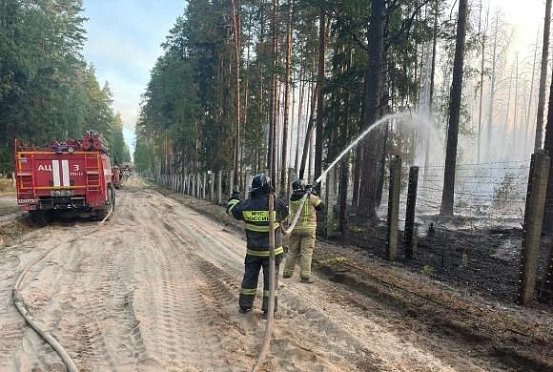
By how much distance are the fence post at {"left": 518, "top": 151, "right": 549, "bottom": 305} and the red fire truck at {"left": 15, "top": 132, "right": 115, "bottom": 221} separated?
41.2 ft

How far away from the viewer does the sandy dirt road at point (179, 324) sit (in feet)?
13.7

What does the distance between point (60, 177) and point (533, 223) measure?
1312cm

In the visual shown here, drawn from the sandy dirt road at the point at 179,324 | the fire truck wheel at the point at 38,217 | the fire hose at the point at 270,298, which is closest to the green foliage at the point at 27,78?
the fire truck wheel at the point at 38,217

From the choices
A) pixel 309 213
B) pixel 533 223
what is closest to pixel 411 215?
pixel 309 213

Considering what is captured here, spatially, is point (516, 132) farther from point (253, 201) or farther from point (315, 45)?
point (253, 201)

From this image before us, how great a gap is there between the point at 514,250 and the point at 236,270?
6285 mm

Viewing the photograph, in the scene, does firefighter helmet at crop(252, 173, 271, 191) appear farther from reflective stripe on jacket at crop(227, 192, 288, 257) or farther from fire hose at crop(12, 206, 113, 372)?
fire hose at crop(12, 206, 113, 372)

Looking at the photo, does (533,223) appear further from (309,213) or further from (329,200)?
(329,200)

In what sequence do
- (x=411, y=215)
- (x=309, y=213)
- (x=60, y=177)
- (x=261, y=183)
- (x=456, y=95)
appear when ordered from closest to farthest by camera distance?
(x=261, y=183), (x=309, y=213), (x=411, y=215), (x=60, y=177), (x=456, y=95)

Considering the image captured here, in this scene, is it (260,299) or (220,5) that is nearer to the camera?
(260,299)

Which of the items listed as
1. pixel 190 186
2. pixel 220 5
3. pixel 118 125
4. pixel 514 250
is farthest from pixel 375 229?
pixel 118 125

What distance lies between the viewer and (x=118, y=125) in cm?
12562

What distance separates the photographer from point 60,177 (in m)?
13.6

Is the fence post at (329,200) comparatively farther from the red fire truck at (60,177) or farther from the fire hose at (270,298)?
the red fire truck at (60,177)
